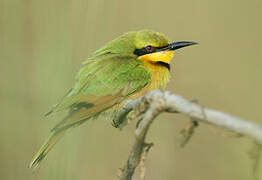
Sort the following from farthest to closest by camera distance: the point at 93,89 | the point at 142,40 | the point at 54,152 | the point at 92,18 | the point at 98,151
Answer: the point at 98,151 < the point at 142,40 < the point at 93,89 < the point at 92,18 < the point at 54,152

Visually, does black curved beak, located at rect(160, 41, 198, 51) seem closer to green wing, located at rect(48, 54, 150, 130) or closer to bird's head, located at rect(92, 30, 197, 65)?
bird's head, located at rect(92, 30, 197, 65)

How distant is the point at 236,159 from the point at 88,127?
0.74 m

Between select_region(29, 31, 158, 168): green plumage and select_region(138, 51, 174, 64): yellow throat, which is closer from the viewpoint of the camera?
select_region(29, 31, 158, 168): green plumage

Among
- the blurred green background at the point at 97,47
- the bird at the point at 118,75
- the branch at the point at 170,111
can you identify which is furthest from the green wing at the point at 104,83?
the branch at the point at 170,111

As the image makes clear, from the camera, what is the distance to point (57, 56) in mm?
1577

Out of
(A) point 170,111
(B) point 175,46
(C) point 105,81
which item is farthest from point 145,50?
(A) point 170,111

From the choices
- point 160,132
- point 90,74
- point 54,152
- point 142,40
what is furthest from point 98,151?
point 54,152

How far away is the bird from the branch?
0.88 m

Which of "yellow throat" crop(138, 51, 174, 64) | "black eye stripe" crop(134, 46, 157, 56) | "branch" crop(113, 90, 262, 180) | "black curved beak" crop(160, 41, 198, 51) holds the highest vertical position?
"branch" crop(113, 90, 262, 180)

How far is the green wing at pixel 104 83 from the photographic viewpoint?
78.2 inches

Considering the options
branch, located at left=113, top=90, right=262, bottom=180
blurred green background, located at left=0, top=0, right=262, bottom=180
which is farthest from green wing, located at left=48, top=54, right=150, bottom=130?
branch, located at left=113, top=90, right=262, bottom=180

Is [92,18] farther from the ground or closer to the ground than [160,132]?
farther from the ground

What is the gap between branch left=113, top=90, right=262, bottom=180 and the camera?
0.63 meters

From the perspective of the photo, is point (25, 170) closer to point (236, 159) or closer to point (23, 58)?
point (23, 58)
